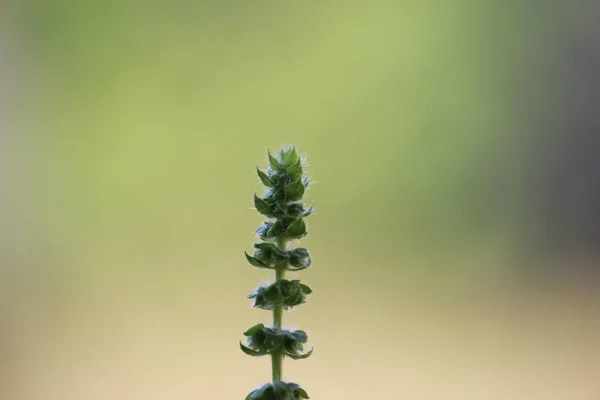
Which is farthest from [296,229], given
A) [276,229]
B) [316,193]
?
[316,193]

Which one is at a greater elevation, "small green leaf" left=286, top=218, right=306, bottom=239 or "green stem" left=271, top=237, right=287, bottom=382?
"small green leaf" left=286, top=218, right=306, bottom=239

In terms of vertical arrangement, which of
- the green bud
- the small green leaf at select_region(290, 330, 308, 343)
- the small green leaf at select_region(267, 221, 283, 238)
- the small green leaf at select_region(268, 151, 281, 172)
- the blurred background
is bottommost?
the green bud

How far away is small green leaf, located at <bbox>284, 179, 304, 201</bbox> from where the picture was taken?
46 cm

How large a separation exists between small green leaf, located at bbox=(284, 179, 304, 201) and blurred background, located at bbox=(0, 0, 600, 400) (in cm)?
72

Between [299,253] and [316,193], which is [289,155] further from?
[316,193]

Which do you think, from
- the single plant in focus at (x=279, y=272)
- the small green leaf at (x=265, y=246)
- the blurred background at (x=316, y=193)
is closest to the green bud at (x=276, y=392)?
the single plant in focus at (x=279, y=272)

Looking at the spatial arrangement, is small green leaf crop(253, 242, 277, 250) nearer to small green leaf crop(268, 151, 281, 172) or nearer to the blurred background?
small green leaf crop(268, 151, 281, 172)

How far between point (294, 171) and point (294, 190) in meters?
0.02

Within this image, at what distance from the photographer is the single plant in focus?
449 millimetres

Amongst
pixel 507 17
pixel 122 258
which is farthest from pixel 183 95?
pixel 507 17

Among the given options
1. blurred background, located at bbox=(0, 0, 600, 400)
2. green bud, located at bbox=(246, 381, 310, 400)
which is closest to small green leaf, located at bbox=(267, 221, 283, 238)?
green bud, located at bbox=(246, 381, 310, 400)

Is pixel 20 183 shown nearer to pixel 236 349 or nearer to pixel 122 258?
pixel 122 258

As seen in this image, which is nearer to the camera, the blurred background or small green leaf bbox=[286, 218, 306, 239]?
small green leaf bbox=[286, 218, 306, 239]

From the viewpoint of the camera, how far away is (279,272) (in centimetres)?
46
